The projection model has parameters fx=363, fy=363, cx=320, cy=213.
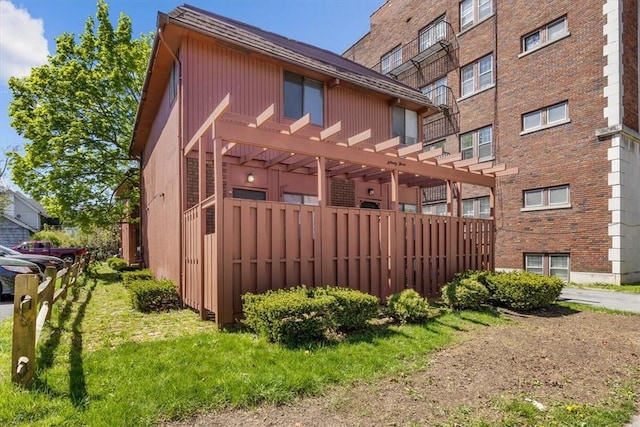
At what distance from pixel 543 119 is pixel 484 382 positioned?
13591mm

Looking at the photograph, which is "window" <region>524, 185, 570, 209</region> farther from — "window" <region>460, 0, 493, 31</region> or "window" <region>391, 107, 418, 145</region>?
"window" <region>460, 0, 493, 31</region>

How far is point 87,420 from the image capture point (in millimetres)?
2975

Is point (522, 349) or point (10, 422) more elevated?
point (10, 422)

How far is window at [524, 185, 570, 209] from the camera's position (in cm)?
1352

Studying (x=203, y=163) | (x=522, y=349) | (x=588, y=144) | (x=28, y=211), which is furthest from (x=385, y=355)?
(x=28, y=211)

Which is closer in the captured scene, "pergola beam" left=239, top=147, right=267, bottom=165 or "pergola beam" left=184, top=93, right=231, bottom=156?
"pergola beam" left=184, top=93, right=231, bottom=156

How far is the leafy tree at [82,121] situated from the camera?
607 inches

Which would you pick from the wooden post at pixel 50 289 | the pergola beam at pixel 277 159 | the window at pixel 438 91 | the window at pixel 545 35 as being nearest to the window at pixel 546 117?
the window at pixel 545 35

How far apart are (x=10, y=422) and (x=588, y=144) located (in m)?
16.1

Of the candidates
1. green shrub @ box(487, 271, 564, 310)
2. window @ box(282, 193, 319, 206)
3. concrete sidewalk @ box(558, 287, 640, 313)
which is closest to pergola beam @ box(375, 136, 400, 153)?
window @ box(282, 193, 319, 206)

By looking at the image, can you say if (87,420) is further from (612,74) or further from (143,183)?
(612,74)

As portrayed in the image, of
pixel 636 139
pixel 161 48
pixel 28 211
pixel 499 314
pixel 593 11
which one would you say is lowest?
pixel 499 314

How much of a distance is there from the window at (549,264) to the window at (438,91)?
8797 millimetres

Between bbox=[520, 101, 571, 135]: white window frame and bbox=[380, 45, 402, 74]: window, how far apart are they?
971 cm
